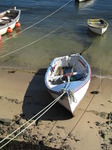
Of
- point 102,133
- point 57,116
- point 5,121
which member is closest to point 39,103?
point 57,116

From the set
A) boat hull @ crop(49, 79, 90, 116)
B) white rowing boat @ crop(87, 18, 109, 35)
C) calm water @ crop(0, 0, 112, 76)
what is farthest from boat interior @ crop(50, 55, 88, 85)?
white rowing boat @ crop(87, 18, 109, 35)

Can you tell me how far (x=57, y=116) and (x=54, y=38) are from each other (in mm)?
12263

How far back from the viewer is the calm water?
16922 mm

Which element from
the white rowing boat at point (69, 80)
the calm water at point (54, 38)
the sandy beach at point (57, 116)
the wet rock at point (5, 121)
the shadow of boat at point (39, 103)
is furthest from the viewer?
the calm water at point (54, 38)

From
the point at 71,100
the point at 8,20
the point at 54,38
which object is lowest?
the point at 54,38

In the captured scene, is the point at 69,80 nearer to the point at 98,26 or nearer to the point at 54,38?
the point at 54,38

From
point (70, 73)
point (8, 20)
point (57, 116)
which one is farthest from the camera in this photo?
point (8, 20)

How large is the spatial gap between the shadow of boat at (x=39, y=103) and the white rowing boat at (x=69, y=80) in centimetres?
66

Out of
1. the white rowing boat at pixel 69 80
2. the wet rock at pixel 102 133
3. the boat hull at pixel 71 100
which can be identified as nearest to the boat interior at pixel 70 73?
the white rowing boat at pixel 69 80

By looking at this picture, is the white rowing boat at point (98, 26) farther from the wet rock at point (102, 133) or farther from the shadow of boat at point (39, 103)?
the wet rock at point (102, 133)

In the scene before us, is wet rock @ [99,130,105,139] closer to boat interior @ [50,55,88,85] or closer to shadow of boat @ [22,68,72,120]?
shadow of boat @ [22,68,72,120]

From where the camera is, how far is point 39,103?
11.7 metres

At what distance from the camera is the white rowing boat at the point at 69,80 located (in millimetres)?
10164

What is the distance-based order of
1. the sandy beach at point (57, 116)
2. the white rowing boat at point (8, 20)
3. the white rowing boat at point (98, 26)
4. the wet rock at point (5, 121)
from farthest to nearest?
the white rowing boat at point (98, 26) → the white rowing boat at point (8, 20) → the wet rock at point (5, 121) → the sandy beach at point (57, 116)
